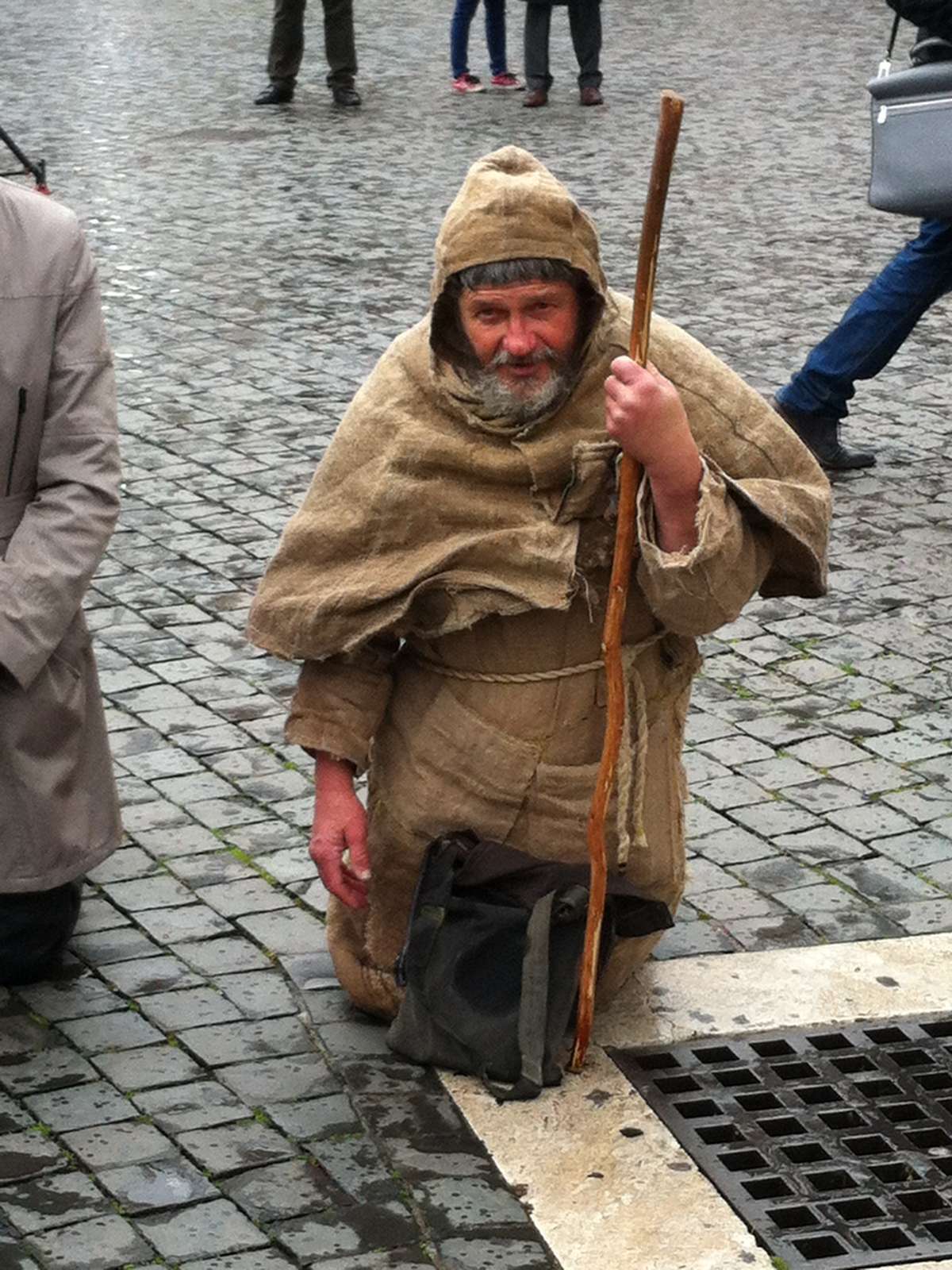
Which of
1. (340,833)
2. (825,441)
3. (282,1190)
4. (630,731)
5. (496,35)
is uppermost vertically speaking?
(630,731)

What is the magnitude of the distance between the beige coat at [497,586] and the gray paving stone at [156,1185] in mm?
564

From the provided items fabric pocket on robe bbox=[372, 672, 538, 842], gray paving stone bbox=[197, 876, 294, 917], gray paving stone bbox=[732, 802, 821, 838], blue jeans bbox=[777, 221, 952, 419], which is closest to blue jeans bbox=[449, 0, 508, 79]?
blue jeans bbox=[777, 221, 952, 419]

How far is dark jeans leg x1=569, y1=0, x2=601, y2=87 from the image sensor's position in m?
14.4

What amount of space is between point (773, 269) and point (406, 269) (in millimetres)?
1608

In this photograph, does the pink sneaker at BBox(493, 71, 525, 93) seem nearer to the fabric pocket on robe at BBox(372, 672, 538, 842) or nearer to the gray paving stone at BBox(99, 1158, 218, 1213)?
the fabric pocket on robe at BBox(372, 672, 538, 842)

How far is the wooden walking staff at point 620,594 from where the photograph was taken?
322 cm

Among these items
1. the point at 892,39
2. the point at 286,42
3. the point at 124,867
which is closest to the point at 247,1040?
the point at 124,867

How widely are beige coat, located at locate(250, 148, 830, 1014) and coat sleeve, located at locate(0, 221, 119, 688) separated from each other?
349 mm

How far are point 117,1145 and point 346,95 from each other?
1205 cm

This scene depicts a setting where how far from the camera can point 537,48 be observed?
14.4 meters

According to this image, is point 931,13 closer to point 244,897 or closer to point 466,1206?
point 244,897

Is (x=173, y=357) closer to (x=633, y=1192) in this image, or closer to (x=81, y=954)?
(x=81, y=954)

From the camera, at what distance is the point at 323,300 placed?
371 inches

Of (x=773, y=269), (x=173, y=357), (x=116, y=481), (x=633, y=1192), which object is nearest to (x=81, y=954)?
(x=116, y=481)
